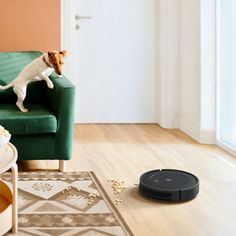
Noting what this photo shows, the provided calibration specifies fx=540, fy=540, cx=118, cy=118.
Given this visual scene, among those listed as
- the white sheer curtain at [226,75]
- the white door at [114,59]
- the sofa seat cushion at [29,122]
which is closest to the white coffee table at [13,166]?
the sofa seat cushion at [29,122]

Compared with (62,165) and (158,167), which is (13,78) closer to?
(62,165)

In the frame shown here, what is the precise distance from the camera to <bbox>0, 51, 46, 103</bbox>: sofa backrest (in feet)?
13.5

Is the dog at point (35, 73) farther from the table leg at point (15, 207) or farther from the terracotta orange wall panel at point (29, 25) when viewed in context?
the table leg at point (15, 207)

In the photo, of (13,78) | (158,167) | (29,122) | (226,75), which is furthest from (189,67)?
(29,122)

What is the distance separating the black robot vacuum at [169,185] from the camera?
3.13m

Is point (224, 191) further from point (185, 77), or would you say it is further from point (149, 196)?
point (185, 77)

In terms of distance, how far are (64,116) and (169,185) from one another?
89cm

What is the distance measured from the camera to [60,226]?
273 centimetres

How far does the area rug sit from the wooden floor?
10 cm

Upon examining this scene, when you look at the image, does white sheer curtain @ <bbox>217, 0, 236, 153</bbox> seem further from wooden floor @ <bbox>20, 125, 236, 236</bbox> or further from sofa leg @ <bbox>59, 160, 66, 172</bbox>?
sofa leg @ <bbox>59, 160, 66, 172</bbox>

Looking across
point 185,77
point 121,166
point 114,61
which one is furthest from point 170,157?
point 114,61

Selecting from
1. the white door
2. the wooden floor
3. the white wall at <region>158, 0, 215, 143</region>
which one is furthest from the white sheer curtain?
the white door

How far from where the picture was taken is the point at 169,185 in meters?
3.22

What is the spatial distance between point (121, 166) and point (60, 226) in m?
1.27
